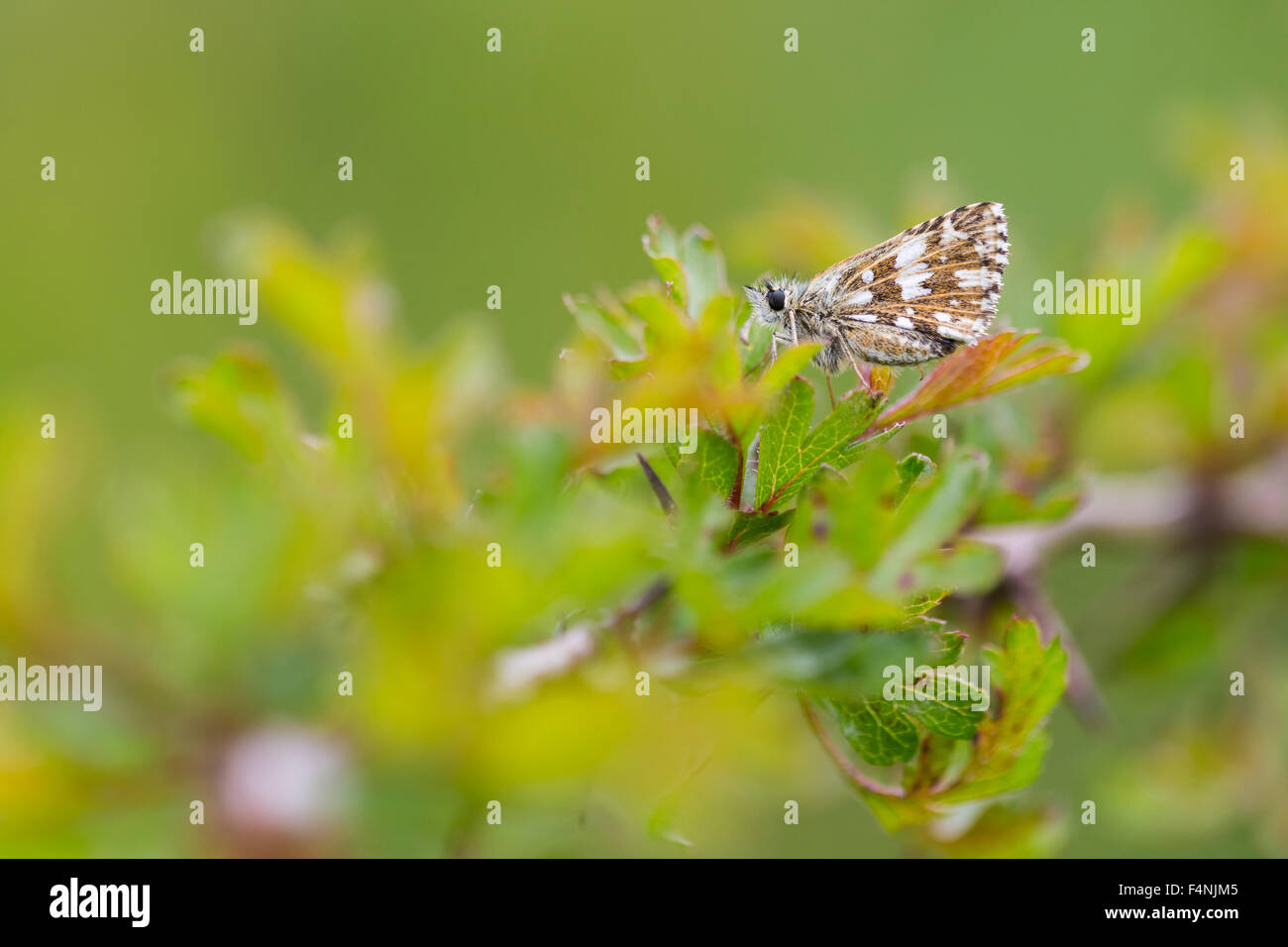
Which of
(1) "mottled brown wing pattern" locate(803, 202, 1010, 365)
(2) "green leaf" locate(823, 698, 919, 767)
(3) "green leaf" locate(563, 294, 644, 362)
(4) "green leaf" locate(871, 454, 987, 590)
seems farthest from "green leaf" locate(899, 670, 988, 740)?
(1) "mottled brown wing pattern" locate(803, 202, 1010, 365)

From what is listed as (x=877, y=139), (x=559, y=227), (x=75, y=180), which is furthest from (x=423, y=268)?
(x=877, y=139)

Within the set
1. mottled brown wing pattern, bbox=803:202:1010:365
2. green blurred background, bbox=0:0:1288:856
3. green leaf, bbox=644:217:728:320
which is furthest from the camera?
green blurred background, bbox=0:0:1288:856

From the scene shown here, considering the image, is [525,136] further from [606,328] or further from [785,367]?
[785,367]

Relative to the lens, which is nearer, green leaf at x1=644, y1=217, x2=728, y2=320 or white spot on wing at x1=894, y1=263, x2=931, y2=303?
green leaf at x1=644, y1=217, x2=728, y2=320

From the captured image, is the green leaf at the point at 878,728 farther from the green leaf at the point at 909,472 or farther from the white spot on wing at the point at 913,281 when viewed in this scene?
the white spot on wing at the point at 913,281

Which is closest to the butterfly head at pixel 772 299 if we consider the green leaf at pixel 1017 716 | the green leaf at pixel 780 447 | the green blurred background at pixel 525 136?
the green leaf at pixel 780 447

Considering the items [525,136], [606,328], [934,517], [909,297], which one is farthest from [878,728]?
[525,136]

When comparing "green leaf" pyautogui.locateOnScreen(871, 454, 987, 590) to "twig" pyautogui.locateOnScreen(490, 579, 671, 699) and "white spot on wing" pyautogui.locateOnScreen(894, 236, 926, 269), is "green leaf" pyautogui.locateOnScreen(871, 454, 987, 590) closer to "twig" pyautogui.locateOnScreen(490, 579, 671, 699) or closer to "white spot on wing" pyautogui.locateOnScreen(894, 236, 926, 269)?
"twig" pyautogui.locateOnScreen(490, 579, 671, 699)
